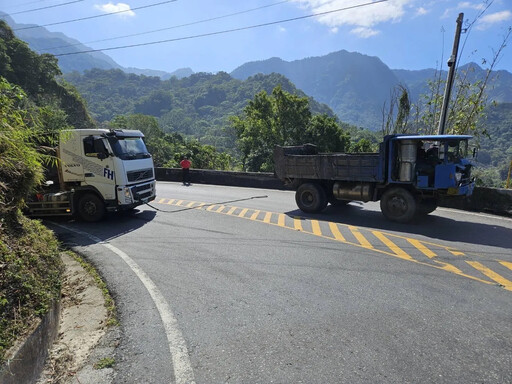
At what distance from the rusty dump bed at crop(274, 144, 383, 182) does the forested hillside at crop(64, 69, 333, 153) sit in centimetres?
11658

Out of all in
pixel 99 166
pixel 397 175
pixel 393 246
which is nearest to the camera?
pixel 393 246

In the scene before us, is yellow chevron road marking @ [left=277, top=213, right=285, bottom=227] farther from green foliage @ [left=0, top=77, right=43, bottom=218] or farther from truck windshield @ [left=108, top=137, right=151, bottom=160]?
green foliage @ [left=0, top=77, right=43, bottom=218]

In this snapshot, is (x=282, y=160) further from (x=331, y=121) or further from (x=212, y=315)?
(x=331, y=121)

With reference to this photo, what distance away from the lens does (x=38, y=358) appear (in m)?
2.97

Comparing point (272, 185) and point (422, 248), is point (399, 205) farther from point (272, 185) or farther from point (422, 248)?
point (272, 185)

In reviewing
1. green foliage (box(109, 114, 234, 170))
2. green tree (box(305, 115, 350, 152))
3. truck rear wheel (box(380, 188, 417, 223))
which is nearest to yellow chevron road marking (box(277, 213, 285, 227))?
truck rear wheel (box(380, 188, 417, 223))

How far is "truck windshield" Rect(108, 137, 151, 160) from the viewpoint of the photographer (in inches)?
356

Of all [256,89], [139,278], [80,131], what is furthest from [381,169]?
[256,89]

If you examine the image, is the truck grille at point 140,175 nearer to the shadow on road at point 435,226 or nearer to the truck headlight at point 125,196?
the truck headlight at point 125,196

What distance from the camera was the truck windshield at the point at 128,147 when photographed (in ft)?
29.7

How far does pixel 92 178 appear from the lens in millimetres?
9133

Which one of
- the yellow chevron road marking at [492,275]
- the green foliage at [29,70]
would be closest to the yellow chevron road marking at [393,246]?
the yellow chevron road marking at [492,275]

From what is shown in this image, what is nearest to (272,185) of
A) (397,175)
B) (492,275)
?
(397,175)

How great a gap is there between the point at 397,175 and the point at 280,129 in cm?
2333
